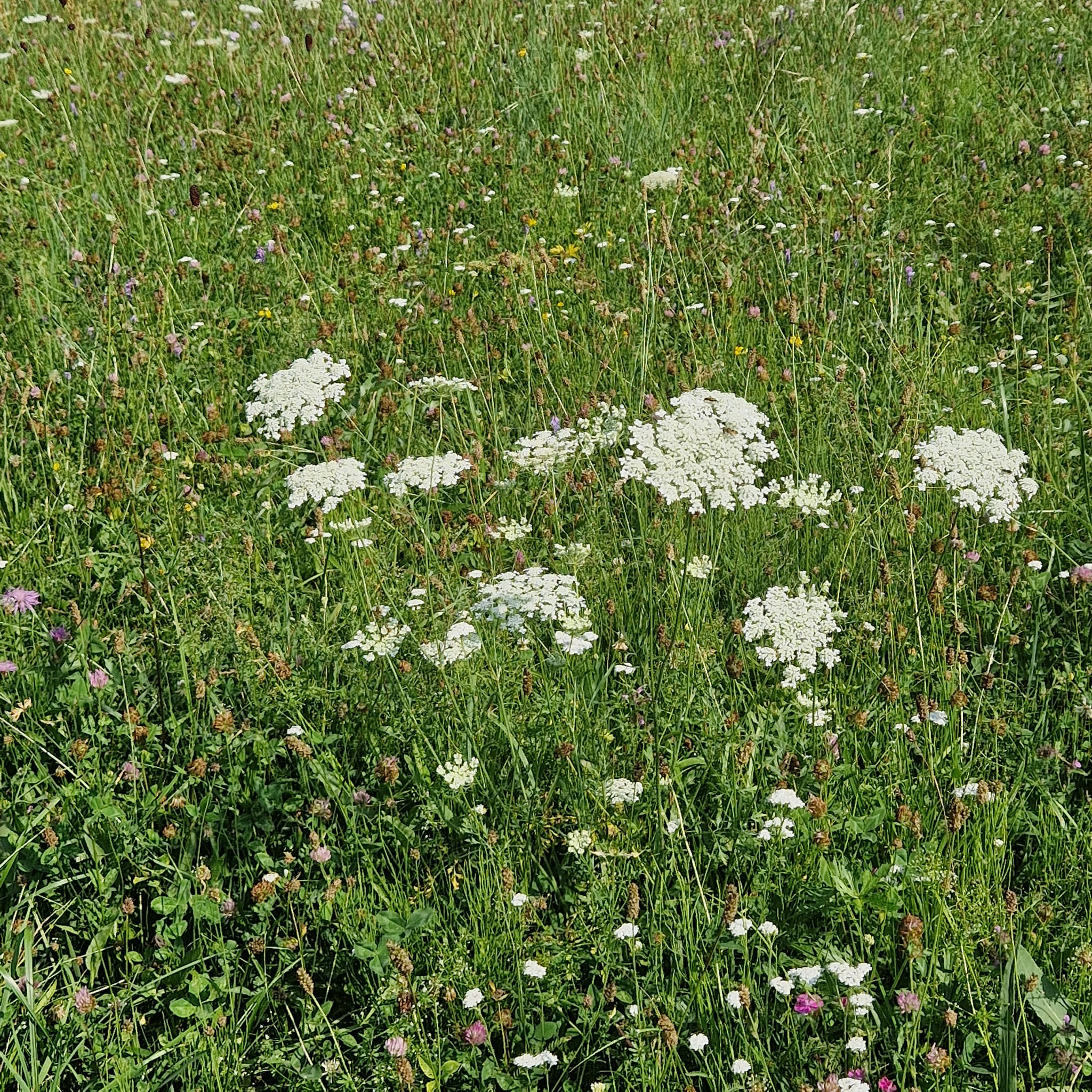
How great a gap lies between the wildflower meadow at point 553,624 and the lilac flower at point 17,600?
64 mm

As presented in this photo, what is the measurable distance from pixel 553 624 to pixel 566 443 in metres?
0.49

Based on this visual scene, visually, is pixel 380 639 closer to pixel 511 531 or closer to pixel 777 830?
pixel 511 531

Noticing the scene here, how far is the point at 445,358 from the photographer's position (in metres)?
4.02

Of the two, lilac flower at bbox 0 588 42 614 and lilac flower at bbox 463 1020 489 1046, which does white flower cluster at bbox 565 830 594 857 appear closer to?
lilac flower at bbox 463 1020 489 1046

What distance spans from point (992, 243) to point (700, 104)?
6.31 feet

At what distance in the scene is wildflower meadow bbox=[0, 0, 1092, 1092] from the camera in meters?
2.03

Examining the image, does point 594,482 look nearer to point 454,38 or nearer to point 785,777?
point 785,777

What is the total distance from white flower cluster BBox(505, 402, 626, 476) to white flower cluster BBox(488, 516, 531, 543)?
15 cm

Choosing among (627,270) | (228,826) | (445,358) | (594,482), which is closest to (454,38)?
(627,270)

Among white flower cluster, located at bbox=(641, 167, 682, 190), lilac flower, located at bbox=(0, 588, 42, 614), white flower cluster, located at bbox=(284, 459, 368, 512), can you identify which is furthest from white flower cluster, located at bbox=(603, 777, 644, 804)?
white flower cluster, located at bbox=(641, 167, 682, 190)

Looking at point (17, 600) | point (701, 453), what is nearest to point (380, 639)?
point (701, 453)

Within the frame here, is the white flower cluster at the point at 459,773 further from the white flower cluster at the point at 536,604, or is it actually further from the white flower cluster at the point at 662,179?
the white flower cluster at the point at 662,179

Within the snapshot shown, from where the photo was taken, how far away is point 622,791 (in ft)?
7.39

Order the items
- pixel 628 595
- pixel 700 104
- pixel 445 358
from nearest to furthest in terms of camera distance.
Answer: pixel 628 595, pixel 445 358, pixel 700 104
